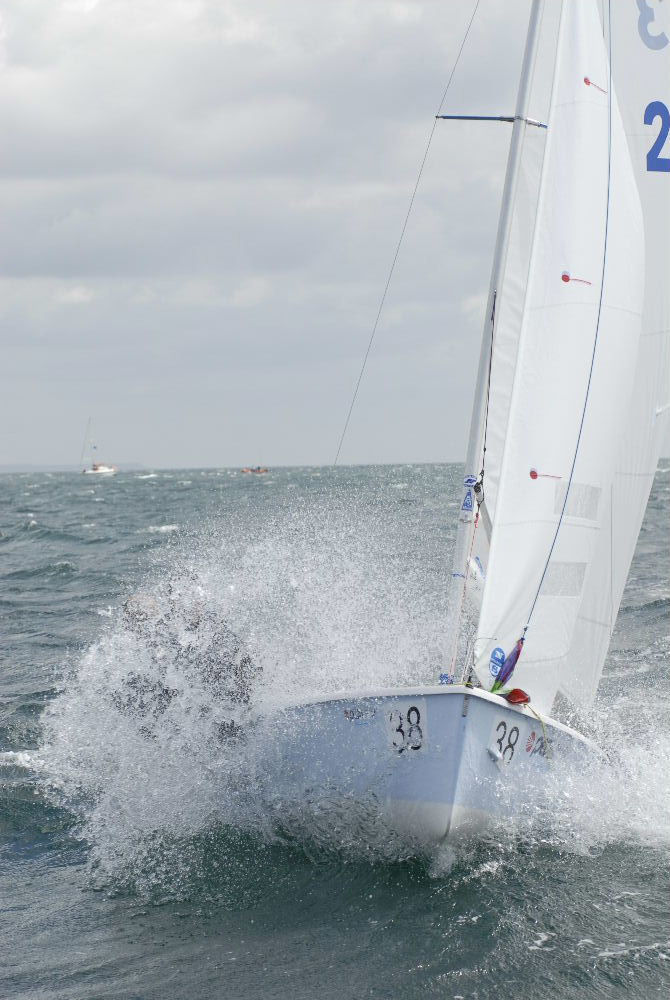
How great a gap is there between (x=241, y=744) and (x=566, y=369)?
3533 mm

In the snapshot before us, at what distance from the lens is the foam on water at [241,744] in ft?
23.7

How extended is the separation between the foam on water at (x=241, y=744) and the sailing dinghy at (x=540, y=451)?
0.32 meters

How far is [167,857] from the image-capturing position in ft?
23.1

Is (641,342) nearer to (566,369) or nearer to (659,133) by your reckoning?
(566,369)

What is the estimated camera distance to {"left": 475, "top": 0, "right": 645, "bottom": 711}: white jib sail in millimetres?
7383

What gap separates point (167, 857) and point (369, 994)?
2076 millimetres

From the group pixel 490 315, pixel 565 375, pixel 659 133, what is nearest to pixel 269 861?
pixel 565 375

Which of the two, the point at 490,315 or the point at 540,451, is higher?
the point at 490,315

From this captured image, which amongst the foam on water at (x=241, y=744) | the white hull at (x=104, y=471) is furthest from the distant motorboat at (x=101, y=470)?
the foam on water at (x=241, y=744)

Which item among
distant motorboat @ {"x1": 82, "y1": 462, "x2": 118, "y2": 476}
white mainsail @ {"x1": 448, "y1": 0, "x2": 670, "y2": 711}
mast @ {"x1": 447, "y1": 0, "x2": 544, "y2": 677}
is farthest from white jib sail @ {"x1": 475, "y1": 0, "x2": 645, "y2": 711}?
distant motorboat @ {"x1": 82, "y1": 462, "x2": 118, "y2": 476}

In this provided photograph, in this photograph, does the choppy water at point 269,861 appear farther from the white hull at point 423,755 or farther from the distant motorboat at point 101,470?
the distant motorboat at point 101,470

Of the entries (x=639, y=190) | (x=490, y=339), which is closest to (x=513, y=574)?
(x=490, y=339)

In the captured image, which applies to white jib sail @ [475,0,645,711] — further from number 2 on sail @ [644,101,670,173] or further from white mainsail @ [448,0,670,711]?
number 2 on sail @ [644,101,670,173]

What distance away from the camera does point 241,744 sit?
7.58 metres
